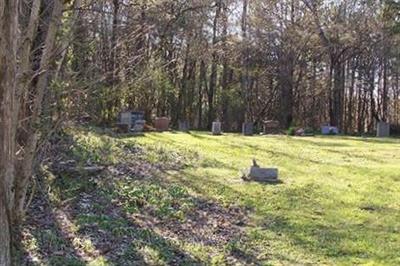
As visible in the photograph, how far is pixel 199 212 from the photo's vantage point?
6738 millimetres

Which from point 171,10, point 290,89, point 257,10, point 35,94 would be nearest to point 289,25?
point 257,10

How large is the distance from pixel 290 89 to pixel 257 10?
14.0 feet

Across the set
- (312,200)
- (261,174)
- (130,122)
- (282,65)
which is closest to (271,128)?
(282,65)

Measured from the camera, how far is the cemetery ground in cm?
513

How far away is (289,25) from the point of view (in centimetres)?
2575

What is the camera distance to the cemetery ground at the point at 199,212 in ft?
16.8

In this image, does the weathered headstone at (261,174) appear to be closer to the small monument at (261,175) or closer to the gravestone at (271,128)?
the small monument at (261,175)

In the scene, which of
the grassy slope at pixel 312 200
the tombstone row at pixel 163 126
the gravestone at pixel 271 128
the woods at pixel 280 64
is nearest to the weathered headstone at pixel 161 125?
the tombstone row at pixel 163 126

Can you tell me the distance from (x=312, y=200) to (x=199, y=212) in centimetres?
174

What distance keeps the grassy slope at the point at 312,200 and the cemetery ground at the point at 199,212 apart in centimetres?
1

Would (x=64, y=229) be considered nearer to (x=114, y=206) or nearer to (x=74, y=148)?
(x=114, y=206)

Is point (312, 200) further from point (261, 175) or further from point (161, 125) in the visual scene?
point (161, 125)

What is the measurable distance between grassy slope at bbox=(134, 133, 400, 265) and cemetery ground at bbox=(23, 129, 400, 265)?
1 cm

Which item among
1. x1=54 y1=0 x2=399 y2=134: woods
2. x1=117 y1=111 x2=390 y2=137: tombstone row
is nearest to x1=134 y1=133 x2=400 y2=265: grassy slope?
x1=117 y1=111 x2=390 y2=137: tombstone row
